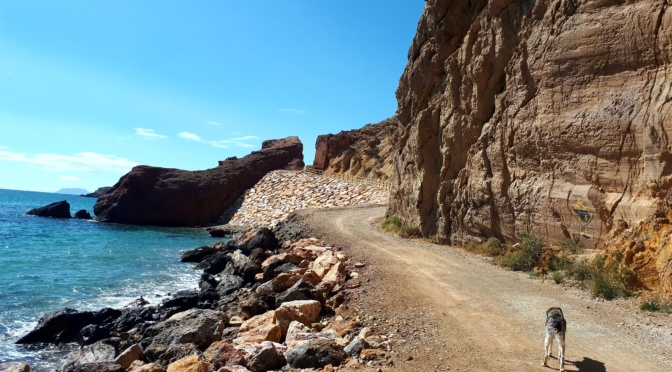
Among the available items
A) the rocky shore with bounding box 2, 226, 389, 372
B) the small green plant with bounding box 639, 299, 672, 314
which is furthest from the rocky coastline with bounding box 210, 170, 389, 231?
the small green plant with bounding box 639, 299, 672, 314

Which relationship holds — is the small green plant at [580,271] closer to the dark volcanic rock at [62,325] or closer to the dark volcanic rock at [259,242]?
the dark volcanic rock at [62,325]

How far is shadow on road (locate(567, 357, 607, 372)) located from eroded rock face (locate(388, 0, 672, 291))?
398 centimetres

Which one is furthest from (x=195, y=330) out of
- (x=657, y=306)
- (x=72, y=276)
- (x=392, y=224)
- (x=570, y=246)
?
(x=392, y=224)

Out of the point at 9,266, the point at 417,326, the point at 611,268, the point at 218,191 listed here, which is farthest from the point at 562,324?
the point at 218,191

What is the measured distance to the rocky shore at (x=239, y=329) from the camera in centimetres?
723

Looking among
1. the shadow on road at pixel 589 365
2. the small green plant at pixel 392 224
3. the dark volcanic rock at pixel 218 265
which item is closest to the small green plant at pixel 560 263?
the shadow on road at pixel 589 365

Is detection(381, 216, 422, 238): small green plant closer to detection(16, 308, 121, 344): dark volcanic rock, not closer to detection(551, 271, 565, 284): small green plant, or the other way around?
detection(551, 271, 565, 284): small green plant

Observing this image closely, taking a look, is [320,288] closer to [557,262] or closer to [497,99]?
[557,262]

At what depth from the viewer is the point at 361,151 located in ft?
173

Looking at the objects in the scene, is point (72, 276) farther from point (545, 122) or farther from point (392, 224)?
point (545, 122)

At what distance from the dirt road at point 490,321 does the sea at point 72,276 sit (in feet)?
25.7

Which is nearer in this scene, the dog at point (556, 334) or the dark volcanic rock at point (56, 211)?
the dog at point (556, 334)

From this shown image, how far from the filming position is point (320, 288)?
1155 centimetres

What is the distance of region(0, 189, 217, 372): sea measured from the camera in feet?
40.0
